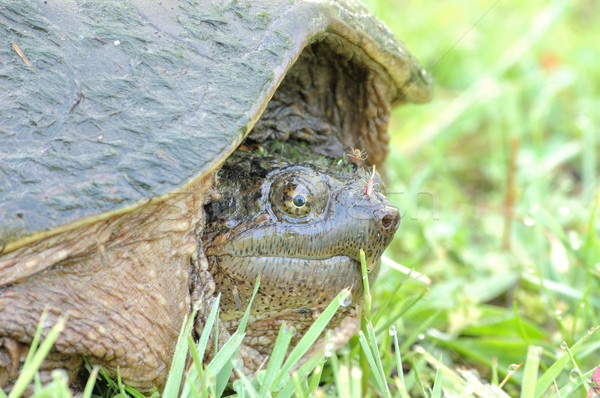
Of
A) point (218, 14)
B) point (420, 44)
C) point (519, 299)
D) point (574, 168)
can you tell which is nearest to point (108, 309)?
point (218, 14)

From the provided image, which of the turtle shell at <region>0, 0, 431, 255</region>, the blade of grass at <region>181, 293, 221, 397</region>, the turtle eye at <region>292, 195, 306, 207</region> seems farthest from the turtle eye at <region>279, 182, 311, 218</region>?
the blade of grass at <region>181, 293, 221, 397</region>

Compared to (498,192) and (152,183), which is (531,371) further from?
(498,192)

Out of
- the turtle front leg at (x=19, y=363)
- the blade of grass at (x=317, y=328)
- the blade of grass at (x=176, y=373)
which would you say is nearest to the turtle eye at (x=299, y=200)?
the blade of grass at (x=317, y=328)

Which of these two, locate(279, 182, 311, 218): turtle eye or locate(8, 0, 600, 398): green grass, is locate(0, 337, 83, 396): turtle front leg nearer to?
locate(8, 0, 600, 398): green grass

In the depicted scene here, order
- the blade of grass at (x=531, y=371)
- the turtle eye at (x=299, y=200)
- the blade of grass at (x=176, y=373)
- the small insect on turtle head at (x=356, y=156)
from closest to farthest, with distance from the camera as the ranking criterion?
the blade of grass at (x=531, y=371) → the blade of grass at (x=176, y=373) → the turtle eye at (x=299, y=200) → the small insect on turtle head at (x=356, y=156)

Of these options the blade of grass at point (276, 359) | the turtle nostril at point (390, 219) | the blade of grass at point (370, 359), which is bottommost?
the blade of grass at point (276, 359)

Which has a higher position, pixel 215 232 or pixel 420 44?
pixel 420 44

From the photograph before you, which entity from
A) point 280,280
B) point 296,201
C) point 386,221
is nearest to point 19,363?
point 280,280

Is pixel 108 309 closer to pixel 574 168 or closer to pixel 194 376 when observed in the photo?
pixel 194 376

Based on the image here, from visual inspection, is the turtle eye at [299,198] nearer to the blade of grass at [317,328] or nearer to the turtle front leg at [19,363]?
the blade of grass at [317,328]
